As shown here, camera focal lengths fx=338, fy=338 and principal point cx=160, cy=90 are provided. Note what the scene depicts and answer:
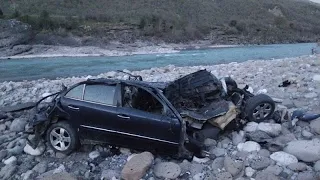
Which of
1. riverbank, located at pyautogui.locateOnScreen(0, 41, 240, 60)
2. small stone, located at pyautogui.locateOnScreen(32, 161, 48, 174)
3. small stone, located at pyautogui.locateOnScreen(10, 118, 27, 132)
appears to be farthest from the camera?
riverbank, located at pyautogui.locateOnScreen(0, 41, 240, 60)

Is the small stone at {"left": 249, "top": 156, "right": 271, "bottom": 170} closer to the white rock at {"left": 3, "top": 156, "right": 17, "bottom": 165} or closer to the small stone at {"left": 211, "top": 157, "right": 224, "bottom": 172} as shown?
the small stone at {"left": 211, "top": 157, "right": 224, "bottom": 172}

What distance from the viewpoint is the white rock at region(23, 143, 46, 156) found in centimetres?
599

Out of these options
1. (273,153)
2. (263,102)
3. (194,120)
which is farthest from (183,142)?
(263,102)

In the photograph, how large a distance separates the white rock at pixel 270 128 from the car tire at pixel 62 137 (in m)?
3.34

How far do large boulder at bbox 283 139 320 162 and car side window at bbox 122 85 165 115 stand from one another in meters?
2.25

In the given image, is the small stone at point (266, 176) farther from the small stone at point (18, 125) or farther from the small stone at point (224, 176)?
the small stone at point (18, 125)

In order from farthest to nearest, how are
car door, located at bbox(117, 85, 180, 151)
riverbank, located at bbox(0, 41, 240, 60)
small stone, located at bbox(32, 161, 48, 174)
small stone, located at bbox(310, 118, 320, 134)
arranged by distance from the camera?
riverbank, located at bbox(0, 41, 240, 60), small stone, located at bbox(310, 118, 320, 134), small stone, located at bbox(32, 161, 48, 174), car door, located at bbox(117, 85, 180, 151)

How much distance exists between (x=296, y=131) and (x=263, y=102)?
2.63 ft

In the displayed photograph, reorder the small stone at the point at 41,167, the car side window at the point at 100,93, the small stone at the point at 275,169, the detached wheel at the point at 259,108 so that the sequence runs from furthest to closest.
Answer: the detached wheel at the point at 259,108 < the car side window at the point at 100,93 < the small stone at the point at 41,167 < the small stone at the point at 275,169

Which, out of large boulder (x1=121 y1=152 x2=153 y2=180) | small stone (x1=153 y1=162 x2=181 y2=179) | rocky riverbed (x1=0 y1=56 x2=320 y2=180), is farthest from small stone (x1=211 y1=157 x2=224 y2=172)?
large boulder (x1=121 y1=152 x2=153 y2=180)

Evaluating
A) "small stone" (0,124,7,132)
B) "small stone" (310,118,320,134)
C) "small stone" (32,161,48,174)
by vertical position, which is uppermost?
"small stone" (310,118,320,134)

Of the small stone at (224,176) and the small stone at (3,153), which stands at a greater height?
the small stone at (224,176)

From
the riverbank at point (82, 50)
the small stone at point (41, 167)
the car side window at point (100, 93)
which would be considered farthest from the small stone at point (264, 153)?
the riverbank at point (82, 50)

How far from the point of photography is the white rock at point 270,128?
6.15 m
